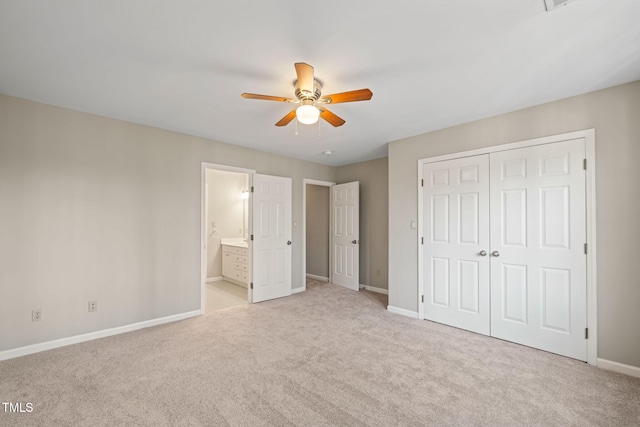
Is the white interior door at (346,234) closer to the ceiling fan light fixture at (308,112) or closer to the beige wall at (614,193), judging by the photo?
the beige wall at (614,193)

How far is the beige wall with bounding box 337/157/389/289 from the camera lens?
5.12 meters

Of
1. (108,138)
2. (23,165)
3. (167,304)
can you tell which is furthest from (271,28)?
(167,304)

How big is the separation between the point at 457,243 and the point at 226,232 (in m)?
5.00

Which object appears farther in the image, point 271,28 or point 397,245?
point 397,245

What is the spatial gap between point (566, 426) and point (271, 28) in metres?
3.18

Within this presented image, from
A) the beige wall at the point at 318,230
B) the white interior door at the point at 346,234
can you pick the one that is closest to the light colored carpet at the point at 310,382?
the white interior door at the point at 346,234

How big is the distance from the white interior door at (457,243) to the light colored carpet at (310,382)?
334mm

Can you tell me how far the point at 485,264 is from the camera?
10.5ft

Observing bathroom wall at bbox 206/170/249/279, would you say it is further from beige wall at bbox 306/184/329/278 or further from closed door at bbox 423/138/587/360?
closed door at bbox 423/138/587/360

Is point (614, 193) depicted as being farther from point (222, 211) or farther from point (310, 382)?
point (222, 211)

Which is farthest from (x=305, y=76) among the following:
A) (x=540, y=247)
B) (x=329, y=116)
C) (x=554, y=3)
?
(x=540, y=247)

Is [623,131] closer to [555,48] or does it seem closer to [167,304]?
[555,48]

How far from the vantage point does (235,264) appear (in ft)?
18.9

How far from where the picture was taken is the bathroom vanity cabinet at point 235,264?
545 centimetres
